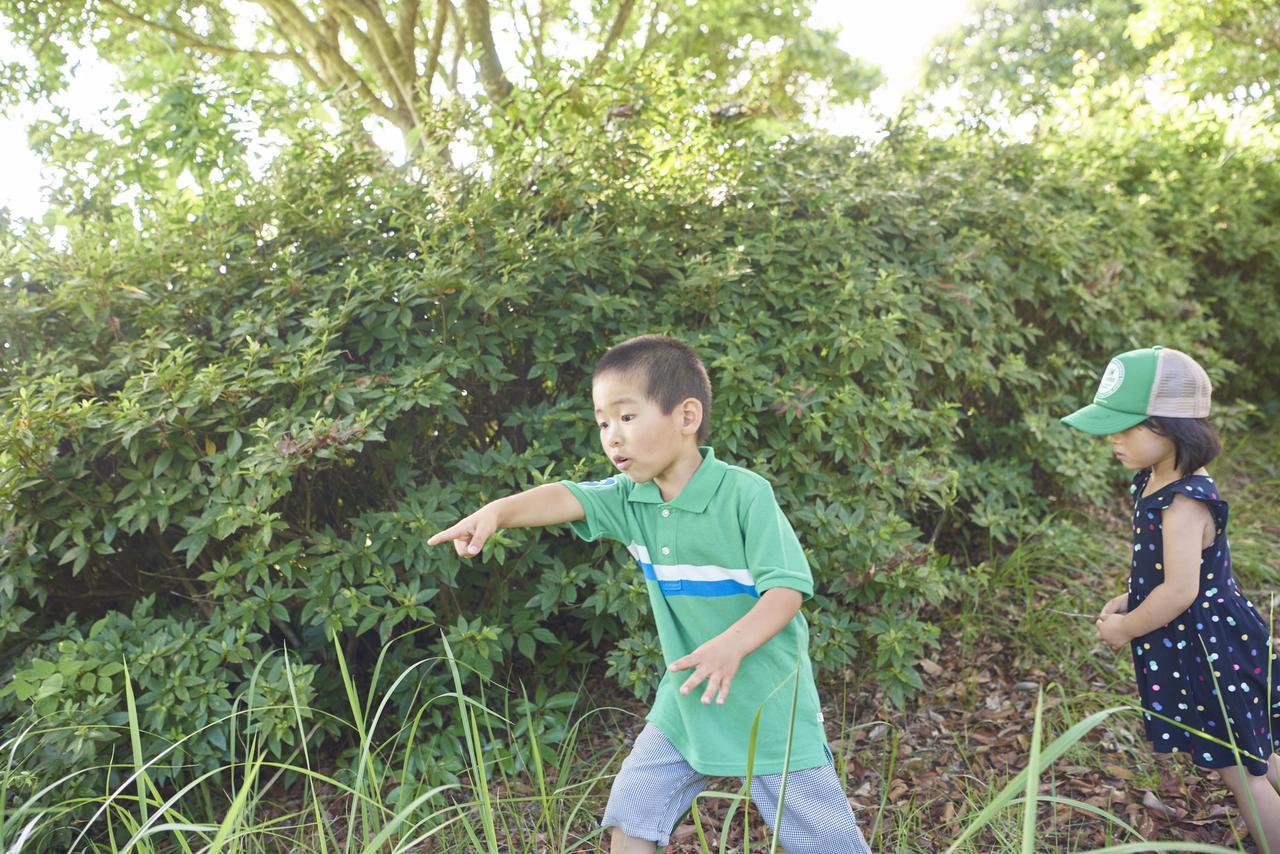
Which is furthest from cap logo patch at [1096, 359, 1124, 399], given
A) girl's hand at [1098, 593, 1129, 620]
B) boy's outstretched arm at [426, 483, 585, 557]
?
boy's outstretched arm at [426, 483, 585, 557]

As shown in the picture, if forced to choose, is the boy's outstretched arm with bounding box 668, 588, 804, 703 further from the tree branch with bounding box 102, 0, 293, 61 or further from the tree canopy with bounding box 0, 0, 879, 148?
the tree branch with bounding box 102, 0, 293, 61

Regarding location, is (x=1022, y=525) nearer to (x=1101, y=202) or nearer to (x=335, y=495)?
(x=1101, y=202)

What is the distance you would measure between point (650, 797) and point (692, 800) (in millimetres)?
94

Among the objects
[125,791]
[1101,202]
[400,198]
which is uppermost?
[400,198]

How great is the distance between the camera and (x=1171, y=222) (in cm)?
632

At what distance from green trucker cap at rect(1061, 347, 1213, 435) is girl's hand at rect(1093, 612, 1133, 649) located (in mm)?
461

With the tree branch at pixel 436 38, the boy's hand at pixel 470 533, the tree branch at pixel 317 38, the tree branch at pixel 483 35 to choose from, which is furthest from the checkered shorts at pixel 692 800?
the tree branch at pixel 317 38

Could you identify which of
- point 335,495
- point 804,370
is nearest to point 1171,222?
point 804,370

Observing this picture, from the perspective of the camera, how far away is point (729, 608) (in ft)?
7.25

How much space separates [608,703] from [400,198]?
1.99m

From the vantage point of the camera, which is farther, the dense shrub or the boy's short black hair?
the dense shrub

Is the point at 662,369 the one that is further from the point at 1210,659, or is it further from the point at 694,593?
the point at 1210,659

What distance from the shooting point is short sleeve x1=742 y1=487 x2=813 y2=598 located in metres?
2.04

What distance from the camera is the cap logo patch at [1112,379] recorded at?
2.56m
